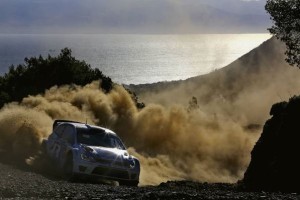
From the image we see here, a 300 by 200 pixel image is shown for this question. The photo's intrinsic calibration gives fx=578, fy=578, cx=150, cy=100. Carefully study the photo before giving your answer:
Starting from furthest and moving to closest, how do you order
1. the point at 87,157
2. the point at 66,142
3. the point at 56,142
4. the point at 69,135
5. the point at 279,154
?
the point at 279,154, the point at 56,142, the point at 69,135, the point at 66,142, the point at 87,157

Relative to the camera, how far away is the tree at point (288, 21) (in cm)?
3125

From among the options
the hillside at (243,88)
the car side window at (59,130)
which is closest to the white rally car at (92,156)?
the car side window at (59,130)

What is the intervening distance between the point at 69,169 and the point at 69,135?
1442 millimetres

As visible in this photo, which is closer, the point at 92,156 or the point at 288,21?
the point at 92,156

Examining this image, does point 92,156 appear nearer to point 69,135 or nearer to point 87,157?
point 87,157

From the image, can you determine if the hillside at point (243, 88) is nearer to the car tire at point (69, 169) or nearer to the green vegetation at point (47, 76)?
the green vegetation at point (47, 76)

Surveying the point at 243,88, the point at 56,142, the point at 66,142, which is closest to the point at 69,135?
the point at 66,142

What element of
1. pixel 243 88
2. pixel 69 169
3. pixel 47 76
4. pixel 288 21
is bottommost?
pixel 69 169

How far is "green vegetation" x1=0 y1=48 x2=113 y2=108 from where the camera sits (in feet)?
144

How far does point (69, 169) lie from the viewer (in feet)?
53.4

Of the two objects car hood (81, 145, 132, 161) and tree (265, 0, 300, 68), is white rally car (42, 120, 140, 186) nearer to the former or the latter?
car hood (81, 145, 132, 161)

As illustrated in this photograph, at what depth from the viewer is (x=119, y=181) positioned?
1612 cm

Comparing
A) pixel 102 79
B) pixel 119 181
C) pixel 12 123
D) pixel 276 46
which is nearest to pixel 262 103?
pixel 276 46

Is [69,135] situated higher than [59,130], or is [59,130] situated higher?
[59,130]
